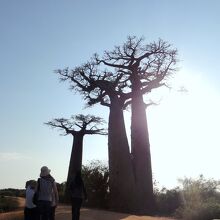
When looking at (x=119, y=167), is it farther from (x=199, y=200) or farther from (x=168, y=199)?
(x=168, y=199)

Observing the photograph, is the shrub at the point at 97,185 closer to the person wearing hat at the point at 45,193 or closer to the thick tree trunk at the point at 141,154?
the thick tree trunk at the point at 141,154

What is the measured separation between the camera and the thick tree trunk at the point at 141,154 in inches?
818

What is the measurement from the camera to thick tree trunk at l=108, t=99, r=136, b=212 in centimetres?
2000

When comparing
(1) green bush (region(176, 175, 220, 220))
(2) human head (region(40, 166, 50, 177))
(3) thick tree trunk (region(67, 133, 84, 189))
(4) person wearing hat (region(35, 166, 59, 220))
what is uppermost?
(3) thick tree trunk (region(67, 133, 84, 189))

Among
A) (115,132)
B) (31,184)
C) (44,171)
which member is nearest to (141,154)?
(115,132)

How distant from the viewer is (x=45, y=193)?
8.95 metres

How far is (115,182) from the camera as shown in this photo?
20.3 metres

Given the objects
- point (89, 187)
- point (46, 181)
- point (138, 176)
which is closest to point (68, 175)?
point (89, 187)

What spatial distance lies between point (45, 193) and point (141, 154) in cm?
1283

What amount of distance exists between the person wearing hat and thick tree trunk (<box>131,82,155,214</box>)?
11456 millimetres

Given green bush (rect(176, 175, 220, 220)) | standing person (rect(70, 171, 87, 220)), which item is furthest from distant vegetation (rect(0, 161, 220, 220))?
standing person (rect(70, 171, 87, 220))

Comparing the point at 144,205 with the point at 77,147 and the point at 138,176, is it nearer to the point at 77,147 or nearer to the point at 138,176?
the point at 138,176

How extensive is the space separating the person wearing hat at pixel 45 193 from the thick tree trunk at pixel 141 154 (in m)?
11.5

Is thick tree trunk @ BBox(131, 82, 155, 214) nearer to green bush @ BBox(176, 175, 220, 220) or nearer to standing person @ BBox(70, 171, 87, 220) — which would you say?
green bush @ BBox(176, 175, 220, 220)
